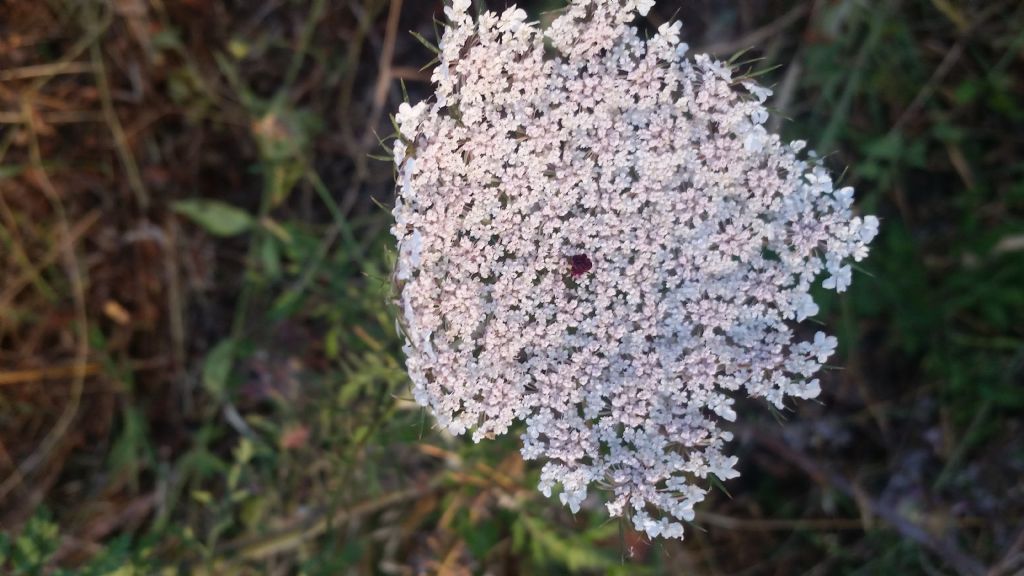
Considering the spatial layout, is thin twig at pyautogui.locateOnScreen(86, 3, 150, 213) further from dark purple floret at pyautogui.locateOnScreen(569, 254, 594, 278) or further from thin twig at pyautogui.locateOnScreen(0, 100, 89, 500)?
dark purple floret at pyautogui.locateOnScreen(569, 254, 594, 278)

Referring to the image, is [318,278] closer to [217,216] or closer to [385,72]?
[217,216]

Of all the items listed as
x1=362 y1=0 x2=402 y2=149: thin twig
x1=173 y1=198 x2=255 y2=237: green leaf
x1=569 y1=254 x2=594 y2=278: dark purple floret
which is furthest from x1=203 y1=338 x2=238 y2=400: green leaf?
x1=569 y1=254 x2=594 y2=278: dark purple floret

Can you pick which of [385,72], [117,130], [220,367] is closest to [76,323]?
[220,367]

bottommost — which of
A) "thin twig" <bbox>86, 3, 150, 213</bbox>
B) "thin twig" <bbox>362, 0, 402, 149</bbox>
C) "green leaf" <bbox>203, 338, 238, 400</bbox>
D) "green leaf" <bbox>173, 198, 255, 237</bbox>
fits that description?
"green leaf" <bbox>203, 338, 238, 400</bbox>

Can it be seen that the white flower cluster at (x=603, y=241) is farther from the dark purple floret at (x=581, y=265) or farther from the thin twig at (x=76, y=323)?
the thin twig at (x=76, y=323)

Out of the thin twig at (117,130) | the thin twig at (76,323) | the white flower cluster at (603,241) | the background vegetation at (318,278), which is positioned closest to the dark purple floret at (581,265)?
the white flower cluster at (603,241)

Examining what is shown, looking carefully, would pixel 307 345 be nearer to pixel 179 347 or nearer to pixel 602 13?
pixel 179 347
